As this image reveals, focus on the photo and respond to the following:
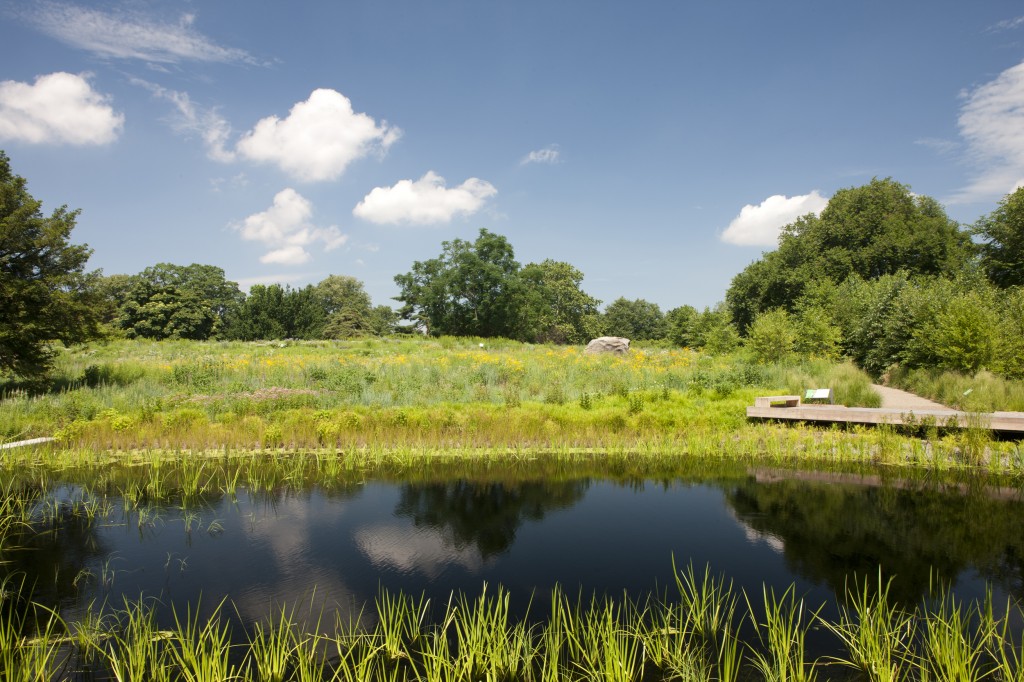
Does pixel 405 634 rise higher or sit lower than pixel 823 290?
lower

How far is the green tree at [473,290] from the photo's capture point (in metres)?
56.6

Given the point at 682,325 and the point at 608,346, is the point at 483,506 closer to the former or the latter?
the point at 608,346

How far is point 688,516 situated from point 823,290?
3432 centimetres

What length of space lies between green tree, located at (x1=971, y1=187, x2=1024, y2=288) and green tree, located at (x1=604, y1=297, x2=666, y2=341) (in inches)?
2268

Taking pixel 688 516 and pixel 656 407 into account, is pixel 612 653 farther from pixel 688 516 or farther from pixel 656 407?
pixel 656 407

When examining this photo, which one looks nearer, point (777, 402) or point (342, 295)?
point (777, 402)

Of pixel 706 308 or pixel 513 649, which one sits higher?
pixel 706 308

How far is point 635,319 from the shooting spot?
3740 inches

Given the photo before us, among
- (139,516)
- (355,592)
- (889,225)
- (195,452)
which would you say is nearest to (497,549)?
(355,592)

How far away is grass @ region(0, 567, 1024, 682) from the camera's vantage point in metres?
3.98

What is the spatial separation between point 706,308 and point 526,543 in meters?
38.7

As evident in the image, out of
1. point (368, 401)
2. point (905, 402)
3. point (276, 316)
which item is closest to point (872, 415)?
point (905, 402)

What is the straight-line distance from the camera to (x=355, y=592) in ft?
17.9

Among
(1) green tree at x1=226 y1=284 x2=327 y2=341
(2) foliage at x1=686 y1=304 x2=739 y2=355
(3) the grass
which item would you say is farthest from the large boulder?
(1) green tree at x1=226 y1=284 x2=327 y2=341
